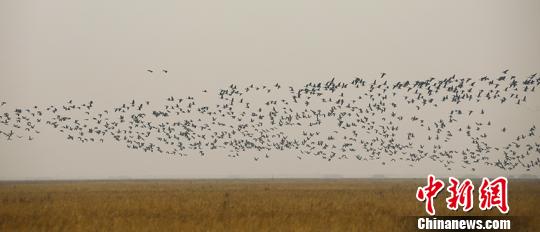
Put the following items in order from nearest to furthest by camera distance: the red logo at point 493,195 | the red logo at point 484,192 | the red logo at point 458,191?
the red logo at point 458,191 < the red logo at point 484,192 < the red logo at point 493,195

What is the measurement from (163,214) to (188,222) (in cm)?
193

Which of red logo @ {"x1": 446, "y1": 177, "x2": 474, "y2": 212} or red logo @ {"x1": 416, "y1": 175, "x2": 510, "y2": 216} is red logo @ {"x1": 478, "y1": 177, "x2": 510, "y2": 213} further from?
red logo @ {"x1": 446, "y1": 177, "x2": 474, "y2": 212}

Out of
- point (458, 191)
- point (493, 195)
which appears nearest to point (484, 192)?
point (493, 195)

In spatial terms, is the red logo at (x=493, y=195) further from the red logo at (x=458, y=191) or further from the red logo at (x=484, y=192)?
the red logo at (x=458, y=191)

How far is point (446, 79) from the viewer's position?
2781 centimetres

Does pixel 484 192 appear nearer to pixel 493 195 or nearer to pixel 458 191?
pixel 493 195

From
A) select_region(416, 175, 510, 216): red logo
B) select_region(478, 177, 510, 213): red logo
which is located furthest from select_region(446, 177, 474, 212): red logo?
select_region(478, 177, 510, 213): red logo

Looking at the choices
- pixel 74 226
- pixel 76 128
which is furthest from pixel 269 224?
pixel 76 128

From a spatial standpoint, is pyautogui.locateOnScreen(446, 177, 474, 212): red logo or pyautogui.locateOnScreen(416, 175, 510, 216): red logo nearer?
pyautogui.locateOnScreen(446, 177, 474, 212): red logo

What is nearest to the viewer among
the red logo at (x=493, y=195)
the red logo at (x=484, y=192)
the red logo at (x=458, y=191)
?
the red logo at (x=458, y=191)

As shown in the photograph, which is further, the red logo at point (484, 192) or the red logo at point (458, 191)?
the red logo at point (484, 192)

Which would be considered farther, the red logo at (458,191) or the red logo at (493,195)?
the red logo at (493,195)

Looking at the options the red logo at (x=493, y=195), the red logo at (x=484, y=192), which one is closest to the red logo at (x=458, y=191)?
the red logo at (x=484, y=192)

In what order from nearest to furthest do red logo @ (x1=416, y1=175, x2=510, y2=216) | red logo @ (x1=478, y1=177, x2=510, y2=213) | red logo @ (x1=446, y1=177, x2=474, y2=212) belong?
red logo @ (x1=446, y1=177, x2=474, y2=212)
red logo @ (x1=416, y1=175, x2=510, y2=216)
red logo @ (x1=478, y1=177, x2=510, y2=213)
